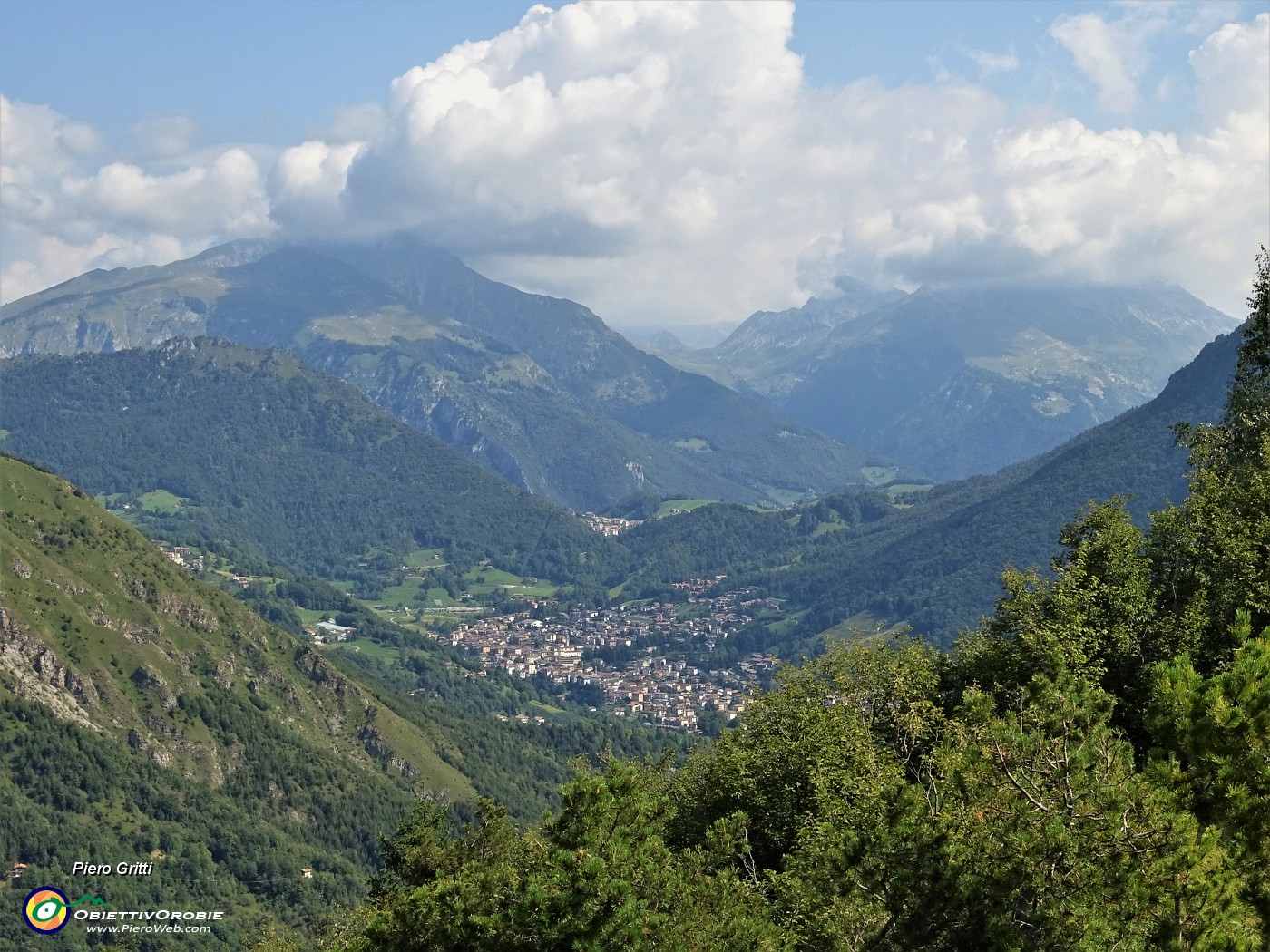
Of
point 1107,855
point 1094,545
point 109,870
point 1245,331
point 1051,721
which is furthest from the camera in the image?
point 109,870

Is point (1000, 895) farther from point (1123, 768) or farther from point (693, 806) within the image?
point (693, 806)

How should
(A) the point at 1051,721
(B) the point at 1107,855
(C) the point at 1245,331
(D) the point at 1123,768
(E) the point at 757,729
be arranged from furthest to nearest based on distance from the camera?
(C) the point at 1245,331 → (E) the point at 757,729 → (A) the point at 1051,721 → (D) the point at 1123,768 → (B) the point at 1107,855

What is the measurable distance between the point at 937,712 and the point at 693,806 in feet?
51.1

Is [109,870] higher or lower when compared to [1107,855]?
lower

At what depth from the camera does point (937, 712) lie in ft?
168

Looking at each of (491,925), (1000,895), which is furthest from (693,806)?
(1000,895)

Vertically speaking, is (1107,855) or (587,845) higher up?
(1107,855)

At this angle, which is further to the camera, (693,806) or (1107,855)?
(693,806)

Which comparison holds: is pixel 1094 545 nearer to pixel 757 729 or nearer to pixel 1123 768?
pixel 757 729

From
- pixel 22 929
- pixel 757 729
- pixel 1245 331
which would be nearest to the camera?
pixel 757 729

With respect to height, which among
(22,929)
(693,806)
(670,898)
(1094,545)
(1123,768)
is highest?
(1094,545)

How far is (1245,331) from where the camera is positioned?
238 ft

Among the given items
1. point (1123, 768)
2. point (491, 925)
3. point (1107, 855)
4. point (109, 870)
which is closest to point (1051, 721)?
point (1123, 768)

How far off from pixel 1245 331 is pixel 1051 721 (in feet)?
169
